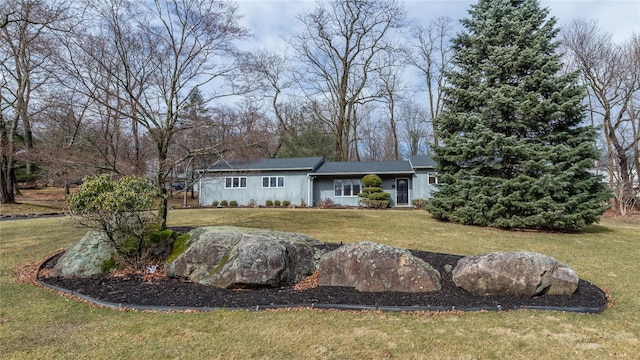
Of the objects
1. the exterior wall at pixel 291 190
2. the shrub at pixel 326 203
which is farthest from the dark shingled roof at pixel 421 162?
the shrub at pixel 326 203

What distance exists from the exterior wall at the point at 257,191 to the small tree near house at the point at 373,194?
3997 mm

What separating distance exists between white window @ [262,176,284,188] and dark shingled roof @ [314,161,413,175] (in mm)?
2488

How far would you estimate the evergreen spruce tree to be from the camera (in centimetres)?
1143

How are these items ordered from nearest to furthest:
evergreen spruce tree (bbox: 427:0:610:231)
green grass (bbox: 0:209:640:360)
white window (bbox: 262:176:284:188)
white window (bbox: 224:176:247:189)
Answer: green grass (bbox: 0:209:640:360)
evergreen spruce tree (bbox: 427:0:610:231)
white window (bbox: 262:176:284:188)
white window (bbox: 224:176:247:189)

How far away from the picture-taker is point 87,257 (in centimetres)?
623

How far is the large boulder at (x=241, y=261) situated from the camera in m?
5.38

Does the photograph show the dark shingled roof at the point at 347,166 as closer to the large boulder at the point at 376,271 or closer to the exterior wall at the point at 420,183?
the exterior wall at the point at 420,183

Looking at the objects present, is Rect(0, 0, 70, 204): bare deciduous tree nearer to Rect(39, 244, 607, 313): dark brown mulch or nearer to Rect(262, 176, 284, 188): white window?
Rect(39, 244, 607, 313): dark brown mulch

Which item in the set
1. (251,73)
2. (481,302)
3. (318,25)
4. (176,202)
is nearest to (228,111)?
(251,73)

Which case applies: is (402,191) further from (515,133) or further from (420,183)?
(515,133)

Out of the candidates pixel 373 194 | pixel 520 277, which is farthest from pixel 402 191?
pixel 520 277

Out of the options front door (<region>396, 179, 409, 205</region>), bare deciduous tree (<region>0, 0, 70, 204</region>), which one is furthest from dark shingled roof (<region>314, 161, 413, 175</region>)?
bare deciduous tree (<region>0, 0, 70, 204</region>)

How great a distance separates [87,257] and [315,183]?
18620 mm

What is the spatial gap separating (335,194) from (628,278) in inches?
719
